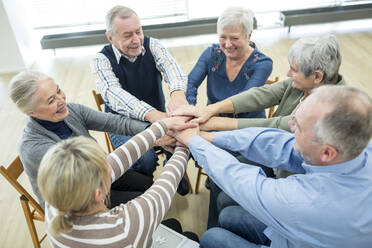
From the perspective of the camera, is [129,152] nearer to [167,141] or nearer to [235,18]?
[167,141]

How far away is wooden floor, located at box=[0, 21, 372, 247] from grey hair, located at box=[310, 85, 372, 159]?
1460mm

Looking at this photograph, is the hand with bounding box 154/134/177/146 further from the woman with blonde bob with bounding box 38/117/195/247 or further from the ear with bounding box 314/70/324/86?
the ear with bounding box 314/70/324/86

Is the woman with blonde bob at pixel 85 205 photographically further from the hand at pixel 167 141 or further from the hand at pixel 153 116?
the hand at pixel 153 116

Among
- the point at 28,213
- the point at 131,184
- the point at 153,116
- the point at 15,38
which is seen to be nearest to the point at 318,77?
the point at 153,116

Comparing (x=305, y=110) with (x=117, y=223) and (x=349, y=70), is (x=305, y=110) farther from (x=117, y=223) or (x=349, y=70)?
(x=349, y=70)

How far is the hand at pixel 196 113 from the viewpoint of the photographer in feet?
5.48

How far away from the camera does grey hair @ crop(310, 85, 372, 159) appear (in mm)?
919

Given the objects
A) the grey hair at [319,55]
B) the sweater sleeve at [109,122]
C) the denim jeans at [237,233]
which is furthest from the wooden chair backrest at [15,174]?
the grey hair at [319,55]

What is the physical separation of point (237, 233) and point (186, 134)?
1.92 ft

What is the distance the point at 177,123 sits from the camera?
1.59 metres

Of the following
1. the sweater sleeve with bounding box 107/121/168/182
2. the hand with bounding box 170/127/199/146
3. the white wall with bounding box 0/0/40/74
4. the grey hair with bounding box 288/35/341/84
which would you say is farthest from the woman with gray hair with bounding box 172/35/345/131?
the white wall with bounding box 0/0/40/74

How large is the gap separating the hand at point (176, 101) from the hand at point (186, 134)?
0.87ft

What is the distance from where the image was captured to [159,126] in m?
1.54

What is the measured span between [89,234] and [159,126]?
709 millimetres
